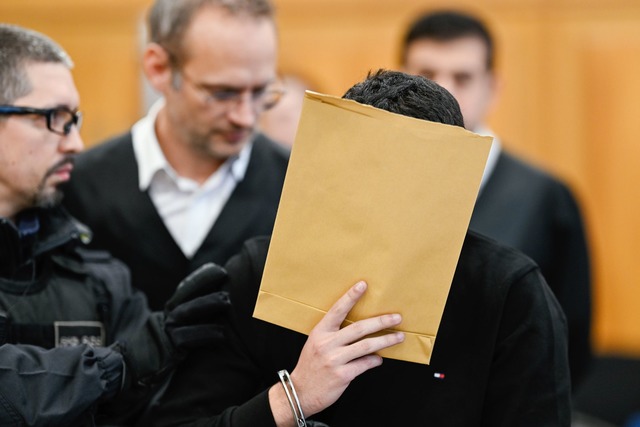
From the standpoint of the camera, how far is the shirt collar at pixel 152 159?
2.43 meters

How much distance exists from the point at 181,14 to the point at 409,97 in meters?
1.14

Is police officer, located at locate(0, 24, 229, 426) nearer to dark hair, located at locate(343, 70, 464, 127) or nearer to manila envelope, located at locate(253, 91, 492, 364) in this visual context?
manila envelope, located at locate(253, 91, 492, 364)

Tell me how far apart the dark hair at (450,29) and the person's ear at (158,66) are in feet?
3.68

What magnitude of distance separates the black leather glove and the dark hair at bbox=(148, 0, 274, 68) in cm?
89

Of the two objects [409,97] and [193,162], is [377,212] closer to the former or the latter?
[409,97]

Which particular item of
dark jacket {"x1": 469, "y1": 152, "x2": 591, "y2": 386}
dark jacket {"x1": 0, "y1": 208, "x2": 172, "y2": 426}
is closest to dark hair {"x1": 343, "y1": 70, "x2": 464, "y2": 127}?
dark jacket {"x1": 0, "y1": 208, "x2": 172, "y2": 426}

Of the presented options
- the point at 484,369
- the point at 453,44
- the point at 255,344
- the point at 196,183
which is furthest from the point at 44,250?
the point at 453,44

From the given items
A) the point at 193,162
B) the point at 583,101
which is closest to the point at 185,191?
the point at 193,162

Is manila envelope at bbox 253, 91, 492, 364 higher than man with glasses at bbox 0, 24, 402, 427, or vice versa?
manila envelope at bbox 253, 91, 492, 364

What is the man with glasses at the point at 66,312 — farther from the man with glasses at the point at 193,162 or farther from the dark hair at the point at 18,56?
the man with glasses at the point at 193,162

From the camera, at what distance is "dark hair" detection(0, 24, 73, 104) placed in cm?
187

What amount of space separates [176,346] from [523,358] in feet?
1.85

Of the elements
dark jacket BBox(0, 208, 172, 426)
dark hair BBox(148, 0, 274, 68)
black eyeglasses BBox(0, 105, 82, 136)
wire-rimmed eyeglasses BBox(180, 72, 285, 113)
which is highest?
dark hair BBox(148, 0, 274, 68)

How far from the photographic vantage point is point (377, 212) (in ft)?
4.79
